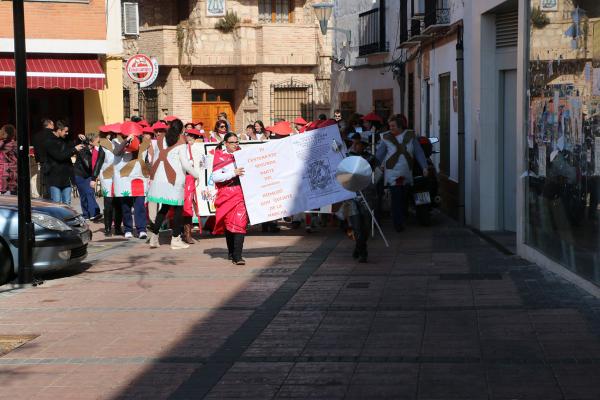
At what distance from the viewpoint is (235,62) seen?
133 feet

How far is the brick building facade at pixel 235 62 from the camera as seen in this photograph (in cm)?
4047

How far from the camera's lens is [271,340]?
29.3 feet

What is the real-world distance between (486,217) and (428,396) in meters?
10.4

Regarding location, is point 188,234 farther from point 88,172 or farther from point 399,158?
point 399,158

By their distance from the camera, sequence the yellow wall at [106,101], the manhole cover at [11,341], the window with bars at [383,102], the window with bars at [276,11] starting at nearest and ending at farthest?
1. the manhole cover at [11,341]
2. the yellow wall at [106,101]
3. the window with bars at [383,102]
4. the window with bars at [276,11]

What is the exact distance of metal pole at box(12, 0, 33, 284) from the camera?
1185 centimetres

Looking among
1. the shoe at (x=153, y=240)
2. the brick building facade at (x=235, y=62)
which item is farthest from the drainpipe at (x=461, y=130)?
the brick building facade at (x=235, y=62)

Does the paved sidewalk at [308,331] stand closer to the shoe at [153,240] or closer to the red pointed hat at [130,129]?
the shoe at [153,240]

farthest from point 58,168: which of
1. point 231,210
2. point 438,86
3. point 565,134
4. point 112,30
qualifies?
point 112,30

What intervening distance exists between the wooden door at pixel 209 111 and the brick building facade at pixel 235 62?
0.12ft

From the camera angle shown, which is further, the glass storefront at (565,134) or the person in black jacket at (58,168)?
the person in black jacket at (58,168)

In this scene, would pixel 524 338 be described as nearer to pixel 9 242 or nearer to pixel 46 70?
pixel 9 242

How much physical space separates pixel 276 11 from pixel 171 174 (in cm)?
2736

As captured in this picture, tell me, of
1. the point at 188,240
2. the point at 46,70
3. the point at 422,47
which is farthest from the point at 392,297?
the point at 46,70
